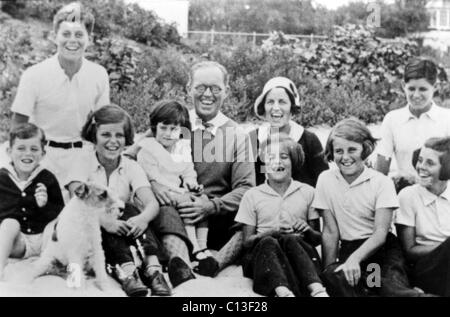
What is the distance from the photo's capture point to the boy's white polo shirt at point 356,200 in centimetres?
326

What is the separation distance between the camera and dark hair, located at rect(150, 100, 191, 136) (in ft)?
11.1

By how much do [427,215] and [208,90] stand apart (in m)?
1.37

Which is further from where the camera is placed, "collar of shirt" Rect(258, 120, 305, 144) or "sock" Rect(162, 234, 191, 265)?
"collar of shirt" Rect(258, 120, 305, 144)

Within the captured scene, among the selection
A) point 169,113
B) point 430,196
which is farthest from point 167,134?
point 430,196

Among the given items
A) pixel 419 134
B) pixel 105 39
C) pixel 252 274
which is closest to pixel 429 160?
pixel 419 134

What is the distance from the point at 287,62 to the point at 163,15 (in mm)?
862

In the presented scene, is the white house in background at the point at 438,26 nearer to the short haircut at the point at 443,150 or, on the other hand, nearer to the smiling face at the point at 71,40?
the short haircut at the point at 443,150

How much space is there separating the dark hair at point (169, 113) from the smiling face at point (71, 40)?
1.71 feet

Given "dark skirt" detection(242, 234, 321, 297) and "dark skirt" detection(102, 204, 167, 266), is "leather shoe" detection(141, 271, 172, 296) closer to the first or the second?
"dark skirt" detection(102, 204, 167, 266)

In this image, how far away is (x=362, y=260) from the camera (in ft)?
10.4

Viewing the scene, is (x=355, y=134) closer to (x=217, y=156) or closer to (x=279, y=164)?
(x=279, y=164)

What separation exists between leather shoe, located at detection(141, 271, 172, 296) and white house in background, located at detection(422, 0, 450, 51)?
238 centimetres

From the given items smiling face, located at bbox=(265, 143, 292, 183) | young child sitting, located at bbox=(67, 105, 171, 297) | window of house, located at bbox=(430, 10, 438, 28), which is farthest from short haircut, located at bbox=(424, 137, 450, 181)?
young child sitting, located at bbox=(67, 105, 171, 297)

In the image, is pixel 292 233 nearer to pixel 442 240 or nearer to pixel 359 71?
pixel 442 240
